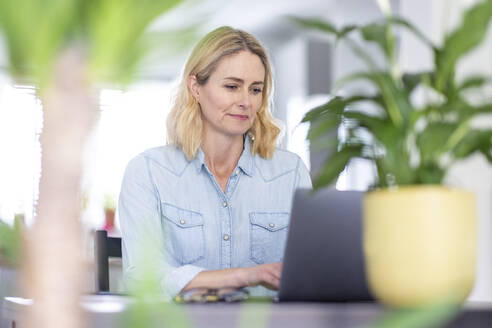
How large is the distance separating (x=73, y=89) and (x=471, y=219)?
2.11 ft

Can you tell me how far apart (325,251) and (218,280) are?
0.53 meters

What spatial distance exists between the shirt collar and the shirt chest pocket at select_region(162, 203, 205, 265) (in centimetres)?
19

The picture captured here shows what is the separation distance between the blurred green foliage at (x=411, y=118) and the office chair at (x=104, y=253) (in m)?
1.17

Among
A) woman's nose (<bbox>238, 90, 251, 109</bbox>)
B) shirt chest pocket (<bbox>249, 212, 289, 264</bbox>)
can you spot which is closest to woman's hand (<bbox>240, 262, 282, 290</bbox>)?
shirt chest pocket (<bbox>249, 212, 289, 264</bbox>)

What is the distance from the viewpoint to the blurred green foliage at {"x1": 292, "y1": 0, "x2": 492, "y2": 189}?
32.3 inches

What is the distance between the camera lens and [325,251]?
1.18 m

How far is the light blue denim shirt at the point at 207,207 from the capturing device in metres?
1.93

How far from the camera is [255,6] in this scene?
674cm

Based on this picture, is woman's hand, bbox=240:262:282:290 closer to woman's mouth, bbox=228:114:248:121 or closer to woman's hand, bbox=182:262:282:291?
woman's hand, bbox=182:262:282:291

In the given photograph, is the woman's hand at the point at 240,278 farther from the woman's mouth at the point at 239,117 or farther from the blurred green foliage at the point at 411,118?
the blurred green foliage at the point at 411,118

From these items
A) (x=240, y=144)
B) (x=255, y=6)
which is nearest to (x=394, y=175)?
(x=240, y=144)

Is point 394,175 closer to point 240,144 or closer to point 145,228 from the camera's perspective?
point 145,228

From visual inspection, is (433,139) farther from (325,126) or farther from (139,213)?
(139,213)

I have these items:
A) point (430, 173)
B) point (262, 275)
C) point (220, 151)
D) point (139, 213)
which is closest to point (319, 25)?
point (430, 173)
